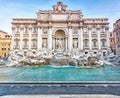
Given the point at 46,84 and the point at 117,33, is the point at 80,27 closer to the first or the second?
the point at 117,33

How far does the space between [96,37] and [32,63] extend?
19970 mm

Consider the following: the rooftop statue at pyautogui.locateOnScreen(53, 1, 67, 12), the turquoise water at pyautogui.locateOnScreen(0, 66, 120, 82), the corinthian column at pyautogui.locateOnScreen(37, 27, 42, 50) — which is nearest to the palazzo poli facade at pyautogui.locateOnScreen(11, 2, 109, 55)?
the corinthian column at pyautogui.locateOnScreen(37, 27, 42, 50)

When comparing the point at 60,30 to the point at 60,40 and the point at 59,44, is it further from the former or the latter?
the point at 59,44

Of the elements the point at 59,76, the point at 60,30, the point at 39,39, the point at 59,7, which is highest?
the point at 59,7

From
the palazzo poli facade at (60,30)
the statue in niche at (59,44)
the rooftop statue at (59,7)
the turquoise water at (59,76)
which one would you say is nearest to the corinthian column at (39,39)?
the palazzo poli facade at (60,30)

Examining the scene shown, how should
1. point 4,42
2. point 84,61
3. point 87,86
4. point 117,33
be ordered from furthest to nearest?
point 4,42, point 117,33, point 84,61, point 87,86

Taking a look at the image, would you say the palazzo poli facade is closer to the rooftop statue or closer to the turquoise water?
the rooftop statue

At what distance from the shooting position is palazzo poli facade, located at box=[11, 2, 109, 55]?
100 ft

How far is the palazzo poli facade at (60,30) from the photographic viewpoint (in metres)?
30.5

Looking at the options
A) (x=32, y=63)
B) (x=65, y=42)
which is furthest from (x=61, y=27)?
(x=32, y=63)

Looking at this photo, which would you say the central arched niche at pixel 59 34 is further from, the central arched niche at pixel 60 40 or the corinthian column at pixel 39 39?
the corinthian column at pixel 39 39

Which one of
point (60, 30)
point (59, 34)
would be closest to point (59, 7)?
point (60, 30)

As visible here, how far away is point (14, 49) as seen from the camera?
3069 centimetres

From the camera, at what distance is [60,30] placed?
3177cm
